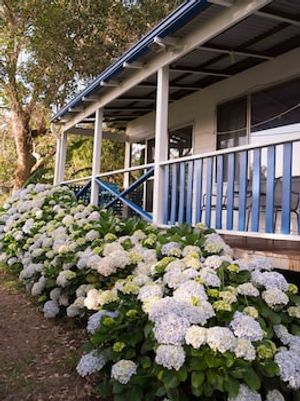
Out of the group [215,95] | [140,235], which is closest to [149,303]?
[140,235]

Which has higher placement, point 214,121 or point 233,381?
point 214,121

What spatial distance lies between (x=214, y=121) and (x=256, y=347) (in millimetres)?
5351

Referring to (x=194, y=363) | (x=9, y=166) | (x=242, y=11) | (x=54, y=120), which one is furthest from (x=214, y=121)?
(x=9, y=166)

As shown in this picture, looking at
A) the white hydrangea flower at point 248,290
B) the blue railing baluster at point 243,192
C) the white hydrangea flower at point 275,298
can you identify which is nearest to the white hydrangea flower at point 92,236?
the blue railing baluster at point 243,192

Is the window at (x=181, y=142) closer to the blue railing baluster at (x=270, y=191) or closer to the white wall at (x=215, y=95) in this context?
the white wall at (x=215, y=95)

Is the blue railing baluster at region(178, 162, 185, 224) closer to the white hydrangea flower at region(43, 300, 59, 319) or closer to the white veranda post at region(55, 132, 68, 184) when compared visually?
the white hydrangea flower at region(43, 300, 59, 319)

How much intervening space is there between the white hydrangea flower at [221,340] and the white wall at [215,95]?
171 inches

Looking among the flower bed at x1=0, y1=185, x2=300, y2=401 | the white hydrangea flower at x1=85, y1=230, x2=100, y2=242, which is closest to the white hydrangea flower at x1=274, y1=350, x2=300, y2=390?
the flower bed at x1=0, y1=185, x2=300, y2=401

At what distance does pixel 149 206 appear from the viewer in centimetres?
996

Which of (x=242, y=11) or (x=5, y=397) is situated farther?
(x=242, y=11)

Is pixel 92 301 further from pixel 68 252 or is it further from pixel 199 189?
pixel 199 189

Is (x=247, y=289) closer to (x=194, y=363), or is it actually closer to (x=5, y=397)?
(x=194, y=363)

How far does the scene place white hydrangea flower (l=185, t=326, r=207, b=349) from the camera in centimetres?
241

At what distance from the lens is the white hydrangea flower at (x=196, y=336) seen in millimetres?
2410
